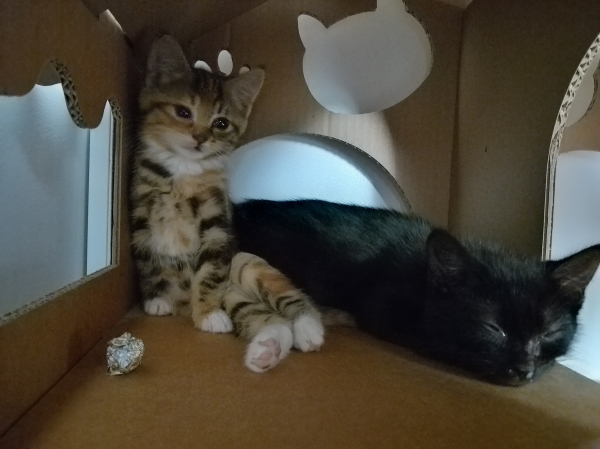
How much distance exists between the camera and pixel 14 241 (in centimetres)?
91

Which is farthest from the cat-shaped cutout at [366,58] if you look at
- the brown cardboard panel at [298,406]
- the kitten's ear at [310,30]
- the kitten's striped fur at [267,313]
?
the brown cardboard panel at [298,406]

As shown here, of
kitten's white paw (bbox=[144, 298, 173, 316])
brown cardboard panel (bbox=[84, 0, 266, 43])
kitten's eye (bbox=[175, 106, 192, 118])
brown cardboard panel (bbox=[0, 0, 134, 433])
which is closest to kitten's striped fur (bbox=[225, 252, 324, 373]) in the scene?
kitten's white paw (bbox=[144, 298, 173, 316])

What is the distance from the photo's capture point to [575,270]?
952 mm

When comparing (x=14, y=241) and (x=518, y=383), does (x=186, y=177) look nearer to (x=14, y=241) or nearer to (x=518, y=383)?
(x=14, y=241)

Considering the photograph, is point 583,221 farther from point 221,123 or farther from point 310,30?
point 221,123

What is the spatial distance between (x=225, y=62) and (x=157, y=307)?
728 mm

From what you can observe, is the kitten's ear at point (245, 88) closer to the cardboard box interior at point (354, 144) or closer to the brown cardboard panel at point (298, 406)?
the cardboard box interior at point (354, 144)

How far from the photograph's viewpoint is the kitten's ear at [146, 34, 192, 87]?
1153 mm

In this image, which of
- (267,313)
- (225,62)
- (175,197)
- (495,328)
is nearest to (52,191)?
(175,197)

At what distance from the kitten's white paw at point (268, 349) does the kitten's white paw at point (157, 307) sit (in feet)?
1.02

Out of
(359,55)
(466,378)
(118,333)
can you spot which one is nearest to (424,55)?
(359,55)

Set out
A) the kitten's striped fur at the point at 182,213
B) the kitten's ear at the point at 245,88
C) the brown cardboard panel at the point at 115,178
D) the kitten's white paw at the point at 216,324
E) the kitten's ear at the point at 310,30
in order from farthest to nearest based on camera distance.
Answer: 1. the kitten's ear at the point at 310,30
2. the kitten's ear at the point at 245,88
3. the kitten's striped fur at the point at 182,213
4. the kitten's white paw at the point at 216,324
5. the brown cardboard panel at the point at 115,178

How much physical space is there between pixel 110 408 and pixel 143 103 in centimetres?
77

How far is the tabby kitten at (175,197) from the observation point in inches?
46.4
